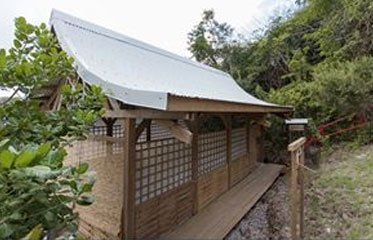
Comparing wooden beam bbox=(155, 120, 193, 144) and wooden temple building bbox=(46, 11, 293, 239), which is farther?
wooden temple building bbox=(46, 11, 293, 239)

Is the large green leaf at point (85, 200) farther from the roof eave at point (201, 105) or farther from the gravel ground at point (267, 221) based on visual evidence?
the gravel ground at point (267, 221)

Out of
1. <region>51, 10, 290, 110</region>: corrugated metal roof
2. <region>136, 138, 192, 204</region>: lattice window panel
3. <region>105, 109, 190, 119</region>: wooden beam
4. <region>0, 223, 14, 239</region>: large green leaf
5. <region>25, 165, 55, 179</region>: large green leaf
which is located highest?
<region>51, 10, 290, 110</region>: corrugated metal roof

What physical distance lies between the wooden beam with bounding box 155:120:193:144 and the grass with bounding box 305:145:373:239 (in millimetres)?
2456

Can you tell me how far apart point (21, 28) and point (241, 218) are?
5.33 m

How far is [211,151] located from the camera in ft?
24.9

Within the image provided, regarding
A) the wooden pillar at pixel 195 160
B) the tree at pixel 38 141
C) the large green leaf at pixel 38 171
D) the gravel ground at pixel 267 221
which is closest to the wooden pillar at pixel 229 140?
the gravel ground at pixel 267 221

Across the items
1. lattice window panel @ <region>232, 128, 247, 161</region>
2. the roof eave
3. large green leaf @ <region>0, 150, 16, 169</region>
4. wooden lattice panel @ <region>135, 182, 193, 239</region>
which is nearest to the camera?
large green leaf @ <region>0, 150, 16, 169</region>

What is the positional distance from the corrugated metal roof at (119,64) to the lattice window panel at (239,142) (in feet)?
8.13

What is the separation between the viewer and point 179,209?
595cm

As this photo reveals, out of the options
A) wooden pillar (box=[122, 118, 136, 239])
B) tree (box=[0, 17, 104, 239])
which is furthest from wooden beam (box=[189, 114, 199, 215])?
tree (box=[0, 17, 104, 239])

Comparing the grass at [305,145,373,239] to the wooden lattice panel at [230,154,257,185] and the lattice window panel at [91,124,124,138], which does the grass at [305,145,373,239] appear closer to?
the wooden lattice panel at [230,154,257,185]

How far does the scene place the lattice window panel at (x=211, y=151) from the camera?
706 cm

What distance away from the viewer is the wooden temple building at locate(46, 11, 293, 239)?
466cm

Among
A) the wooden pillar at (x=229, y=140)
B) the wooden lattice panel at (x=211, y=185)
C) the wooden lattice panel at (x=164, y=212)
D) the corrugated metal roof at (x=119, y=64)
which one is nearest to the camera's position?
the corrugated metal roof at (x=119, y=64)
